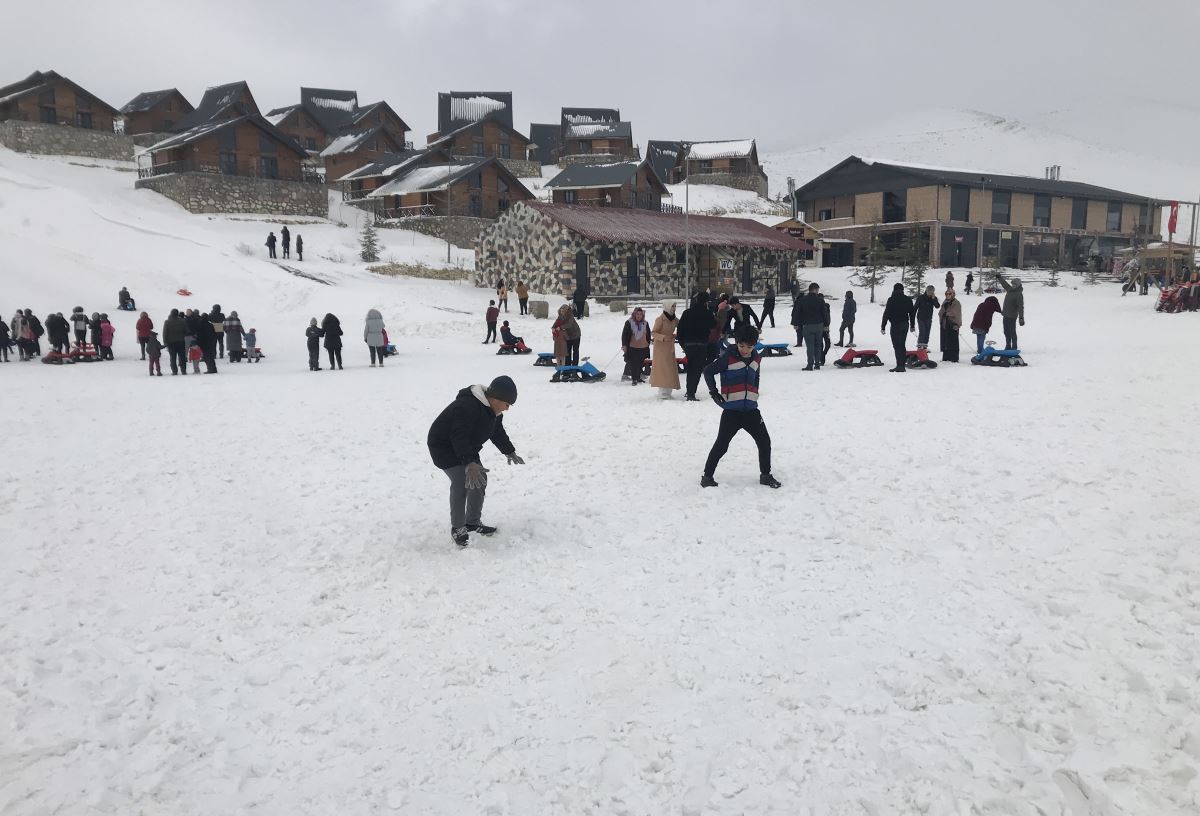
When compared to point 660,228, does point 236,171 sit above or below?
above

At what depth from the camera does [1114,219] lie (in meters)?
55.2

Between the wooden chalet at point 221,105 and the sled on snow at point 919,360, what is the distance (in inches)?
2343

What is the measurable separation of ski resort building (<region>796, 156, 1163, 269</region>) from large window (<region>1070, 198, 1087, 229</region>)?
6 centimetres

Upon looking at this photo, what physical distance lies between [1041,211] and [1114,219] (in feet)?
23.4

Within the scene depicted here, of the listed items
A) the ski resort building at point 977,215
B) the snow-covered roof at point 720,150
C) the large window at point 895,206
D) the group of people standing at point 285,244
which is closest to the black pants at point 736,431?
the group of people standing at point 285,244

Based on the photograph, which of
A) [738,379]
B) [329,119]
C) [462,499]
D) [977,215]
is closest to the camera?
[462,499]

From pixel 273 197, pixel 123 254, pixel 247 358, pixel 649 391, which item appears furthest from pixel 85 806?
pixel 273 197

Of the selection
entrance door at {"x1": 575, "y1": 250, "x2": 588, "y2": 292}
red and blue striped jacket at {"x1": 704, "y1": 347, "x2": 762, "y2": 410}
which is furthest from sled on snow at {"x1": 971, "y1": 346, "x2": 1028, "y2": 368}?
entrance door at {"x1": 575, "y1": 250, "x2": 588, "y2": 292}

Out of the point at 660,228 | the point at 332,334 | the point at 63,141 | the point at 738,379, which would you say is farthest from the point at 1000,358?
the point at 63,141

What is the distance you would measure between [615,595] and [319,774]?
252 centimetres

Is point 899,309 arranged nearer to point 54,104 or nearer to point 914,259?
point 914,259

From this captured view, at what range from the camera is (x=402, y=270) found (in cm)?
3850

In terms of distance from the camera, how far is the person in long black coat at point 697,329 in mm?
12594

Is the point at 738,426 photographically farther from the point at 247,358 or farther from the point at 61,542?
the point at 247,358
